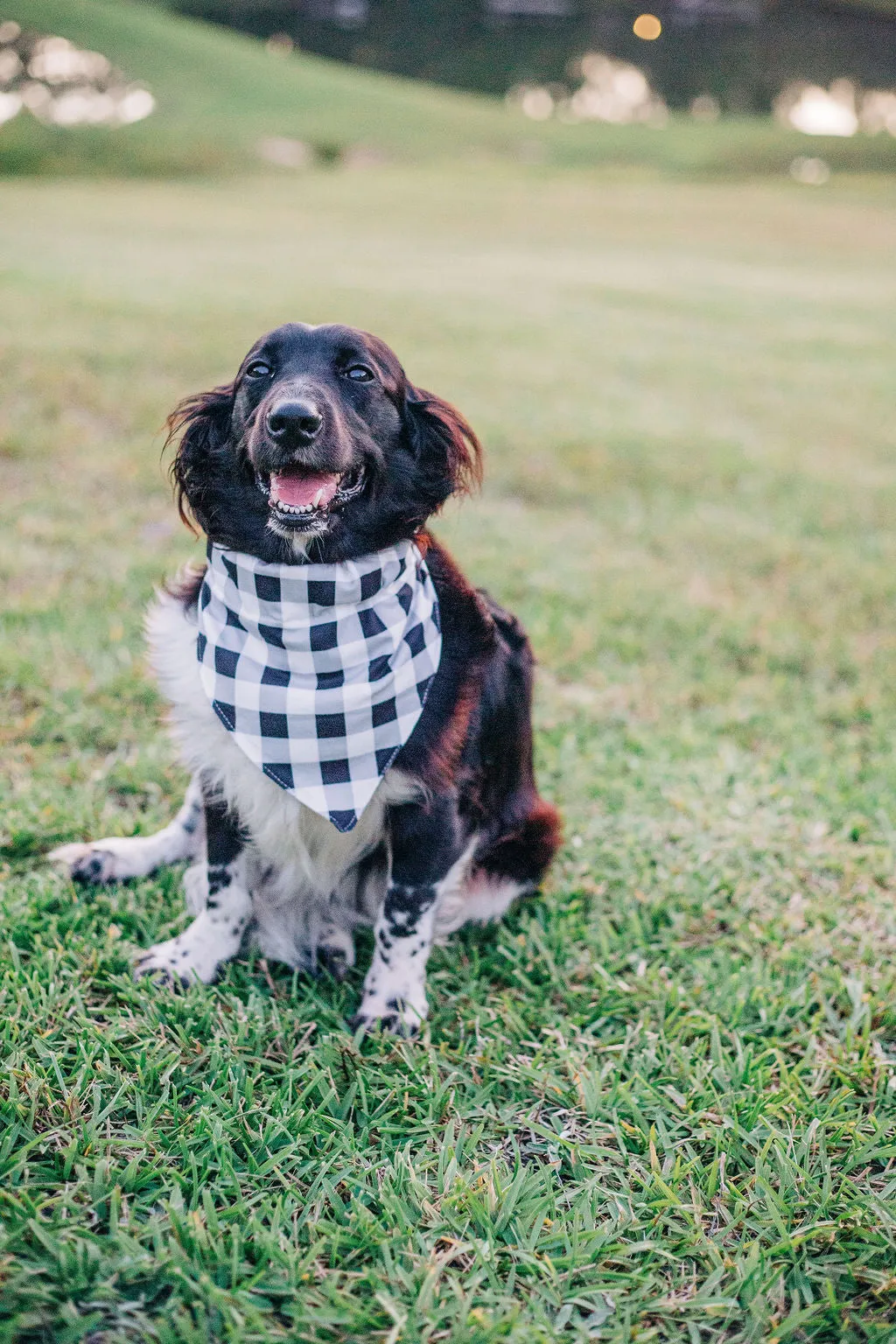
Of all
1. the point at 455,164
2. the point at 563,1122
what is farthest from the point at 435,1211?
the point at 455,164

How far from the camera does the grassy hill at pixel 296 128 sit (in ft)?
81.9

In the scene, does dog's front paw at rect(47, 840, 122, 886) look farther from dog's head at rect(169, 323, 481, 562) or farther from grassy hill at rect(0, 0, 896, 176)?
grassy hill at rect(0, 0, 896, 176)

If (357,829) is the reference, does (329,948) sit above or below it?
below

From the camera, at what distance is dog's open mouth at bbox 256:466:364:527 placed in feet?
7.80

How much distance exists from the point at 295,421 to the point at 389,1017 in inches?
58.6

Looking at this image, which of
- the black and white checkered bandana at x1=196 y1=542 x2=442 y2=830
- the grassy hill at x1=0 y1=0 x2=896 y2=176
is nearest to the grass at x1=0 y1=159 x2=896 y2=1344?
the black and white checkered bandana at x1=196 y1=542 x2=442 y2=830

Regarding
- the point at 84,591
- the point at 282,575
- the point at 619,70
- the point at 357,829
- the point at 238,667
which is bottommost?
the point at 84,591

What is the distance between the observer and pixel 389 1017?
2.57 metres

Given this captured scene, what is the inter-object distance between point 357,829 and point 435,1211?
0.93 metres

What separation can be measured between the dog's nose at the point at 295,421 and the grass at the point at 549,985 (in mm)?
1394

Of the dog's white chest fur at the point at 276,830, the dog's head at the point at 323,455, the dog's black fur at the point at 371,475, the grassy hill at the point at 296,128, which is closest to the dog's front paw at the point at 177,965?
the dog's white chest fur at the point at 276,830

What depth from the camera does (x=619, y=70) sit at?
47906mm

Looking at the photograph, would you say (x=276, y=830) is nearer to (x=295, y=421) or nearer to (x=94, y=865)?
(x=94, y=865)

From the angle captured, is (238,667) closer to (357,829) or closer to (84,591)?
(357,829)
